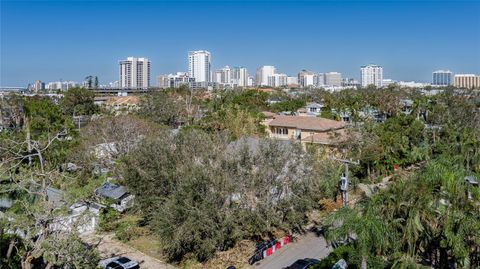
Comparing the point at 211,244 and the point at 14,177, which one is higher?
the point at 14,177

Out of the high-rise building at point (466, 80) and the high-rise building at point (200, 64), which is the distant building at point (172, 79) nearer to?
the high-rise building at point (200, 64)

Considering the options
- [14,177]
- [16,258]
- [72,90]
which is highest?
[72,90]

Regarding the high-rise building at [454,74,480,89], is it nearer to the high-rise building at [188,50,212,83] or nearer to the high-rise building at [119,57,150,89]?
the high-rise building at [188,50,212,83]

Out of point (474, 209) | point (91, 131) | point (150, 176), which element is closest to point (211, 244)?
point (150, 176)

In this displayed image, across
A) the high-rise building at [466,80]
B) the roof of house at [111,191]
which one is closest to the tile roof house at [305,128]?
the roof of house at [111,191]

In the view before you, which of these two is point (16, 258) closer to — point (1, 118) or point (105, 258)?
point (105, 258)

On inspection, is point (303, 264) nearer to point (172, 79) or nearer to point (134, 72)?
point (134, 72)
